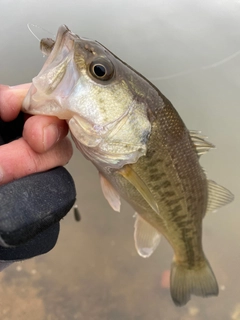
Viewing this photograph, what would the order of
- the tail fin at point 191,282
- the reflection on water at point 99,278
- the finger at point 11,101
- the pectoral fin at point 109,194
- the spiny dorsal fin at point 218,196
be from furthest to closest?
the reflection on water at point 99,278 < the tail fin at point 191,282 < the spiny dorsal fin at point 218,196 < the pectoral fin at point 109,194 < the finger at point 11,101

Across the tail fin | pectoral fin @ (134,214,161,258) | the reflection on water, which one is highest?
pectoral fin @ (134,214,161,258)

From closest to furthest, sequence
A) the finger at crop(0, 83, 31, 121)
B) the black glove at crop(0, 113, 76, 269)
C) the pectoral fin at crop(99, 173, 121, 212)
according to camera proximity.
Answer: the black glove at crop(0, 113, 76, 269)
the finger at crop(0, 83, 31, 121)
the pectoral fin at crop(99, 173, 121, 212)

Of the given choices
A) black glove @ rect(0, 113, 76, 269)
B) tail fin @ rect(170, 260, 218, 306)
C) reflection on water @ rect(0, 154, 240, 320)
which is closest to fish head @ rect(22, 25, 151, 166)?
black glove @ rect(0, 113, 76, 269)

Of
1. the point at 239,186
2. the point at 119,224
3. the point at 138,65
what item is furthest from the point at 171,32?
the point at 119,224

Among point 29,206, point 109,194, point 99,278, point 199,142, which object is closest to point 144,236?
point 109,194

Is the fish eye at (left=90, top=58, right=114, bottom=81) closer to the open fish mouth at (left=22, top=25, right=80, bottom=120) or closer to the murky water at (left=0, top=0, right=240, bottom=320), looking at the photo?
the open fish mouth at (left=22, top=25, right=80, bottom=120)

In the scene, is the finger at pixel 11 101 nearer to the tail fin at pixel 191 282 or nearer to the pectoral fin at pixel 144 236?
the pectoral fin at pixel 144 236

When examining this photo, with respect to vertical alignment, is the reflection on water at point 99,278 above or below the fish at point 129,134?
below

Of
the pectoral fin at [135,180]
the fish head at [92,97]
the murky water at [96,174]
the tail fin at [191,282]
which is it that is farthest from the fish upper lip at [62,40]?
the murky water at [96,174]
